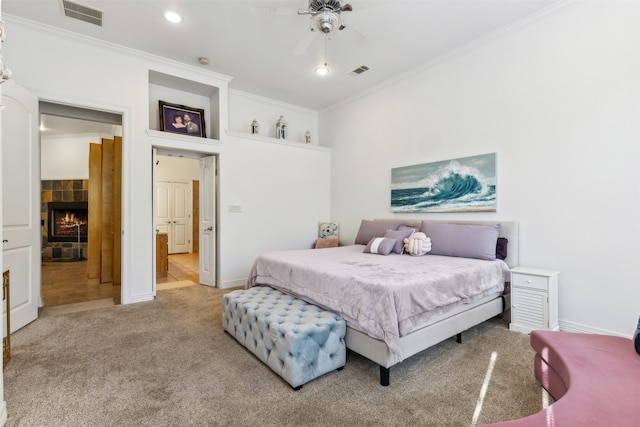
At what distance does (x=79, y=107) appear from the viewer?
377 centimetres

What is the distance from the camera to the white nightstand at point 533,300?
2.86 metres

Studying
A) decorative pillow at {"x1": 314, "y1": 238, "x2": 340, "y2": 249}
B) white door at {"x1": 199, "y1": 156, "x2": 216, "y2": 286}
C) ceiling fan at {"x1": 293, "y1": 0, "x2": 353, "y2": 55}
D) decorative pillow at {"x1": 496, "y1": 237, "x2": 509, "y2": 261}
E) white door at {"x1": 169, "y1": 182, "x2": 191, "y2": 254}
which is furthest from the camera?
white door at {"x1": 169, "y1": 182, "x2": 191, "y2": 254}

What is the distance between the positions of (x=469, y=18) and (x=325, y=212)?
383 cm

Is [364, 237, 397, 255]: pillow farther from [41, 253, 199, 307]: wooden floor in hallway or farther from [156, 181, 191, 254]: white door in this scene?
[156, 181, 191, 254]: white door

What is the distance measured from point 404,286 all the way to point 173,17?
12.0ft

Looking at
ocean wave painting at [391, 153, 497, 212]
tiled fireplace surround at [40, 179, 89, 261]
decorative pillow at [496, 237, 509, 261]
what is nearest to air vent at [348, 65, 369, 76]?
ocean wave painting at [391, 153, 497, 212]

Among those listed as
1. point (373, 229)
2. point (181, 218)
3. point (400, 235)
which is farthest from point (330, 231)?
point (181, 218)

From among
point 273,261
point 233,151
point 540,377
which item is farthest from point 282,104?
point 540,377

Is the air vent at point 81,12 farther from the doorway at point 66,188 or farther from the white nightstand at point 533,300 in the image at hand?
the white nightstand at point 533,300

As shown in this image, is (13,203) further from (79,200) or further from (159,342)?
(79,200)

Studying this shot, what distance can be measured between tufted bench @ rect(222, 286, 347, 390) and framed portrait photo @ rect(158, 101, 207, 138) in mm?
3145

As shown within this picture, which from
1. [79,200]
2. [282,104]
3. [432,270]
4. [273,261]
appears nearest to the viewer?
[432,270]

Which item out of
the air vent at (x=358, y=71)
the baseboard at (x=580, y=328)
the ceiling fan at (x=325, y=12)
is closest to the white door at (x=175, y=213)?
the air vent at (x=358, y=71)

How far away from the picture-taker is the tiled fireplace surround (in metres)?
7.44
